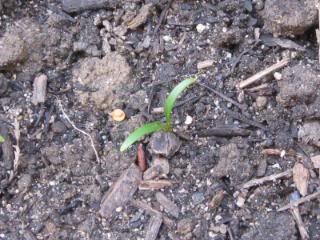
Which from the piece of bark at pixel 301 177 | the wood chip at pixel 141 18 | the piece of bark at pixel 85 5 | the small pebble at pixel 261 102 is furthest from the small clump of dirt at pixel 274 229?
the piece of bark at pixel 85 5

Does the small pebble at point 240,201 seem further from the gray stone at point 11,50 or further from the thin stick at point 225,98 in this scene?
the gray stone at point 11,50

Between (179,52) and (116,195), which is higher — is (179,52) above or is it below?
above

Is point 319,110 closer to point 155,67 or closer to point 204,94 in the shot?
point 204,94

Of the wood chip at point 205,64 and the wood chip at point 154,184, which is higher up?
the wood chip at point 205,64

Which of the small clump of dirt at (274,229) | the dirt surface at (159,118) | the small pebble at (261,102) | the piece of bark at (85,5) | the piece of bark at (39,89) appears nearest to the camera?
the small clump of dirt at (274,229)

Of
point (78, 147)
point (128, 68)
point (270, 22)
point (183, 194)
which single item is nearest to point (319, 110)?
point (270, 22)

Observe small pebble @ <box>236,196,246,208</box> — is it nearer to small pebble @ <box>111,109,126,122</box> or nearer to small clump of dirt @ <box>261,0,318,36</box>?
small pebble @ <box>111,109,126,122</box>

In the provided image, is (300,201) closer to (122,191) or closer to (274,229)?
(274,229)

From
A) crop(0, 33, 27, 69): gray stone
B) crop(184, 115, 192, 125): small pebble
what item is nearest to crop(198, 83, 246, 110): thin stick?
crop(184, 115, 192, 125): small pebble
